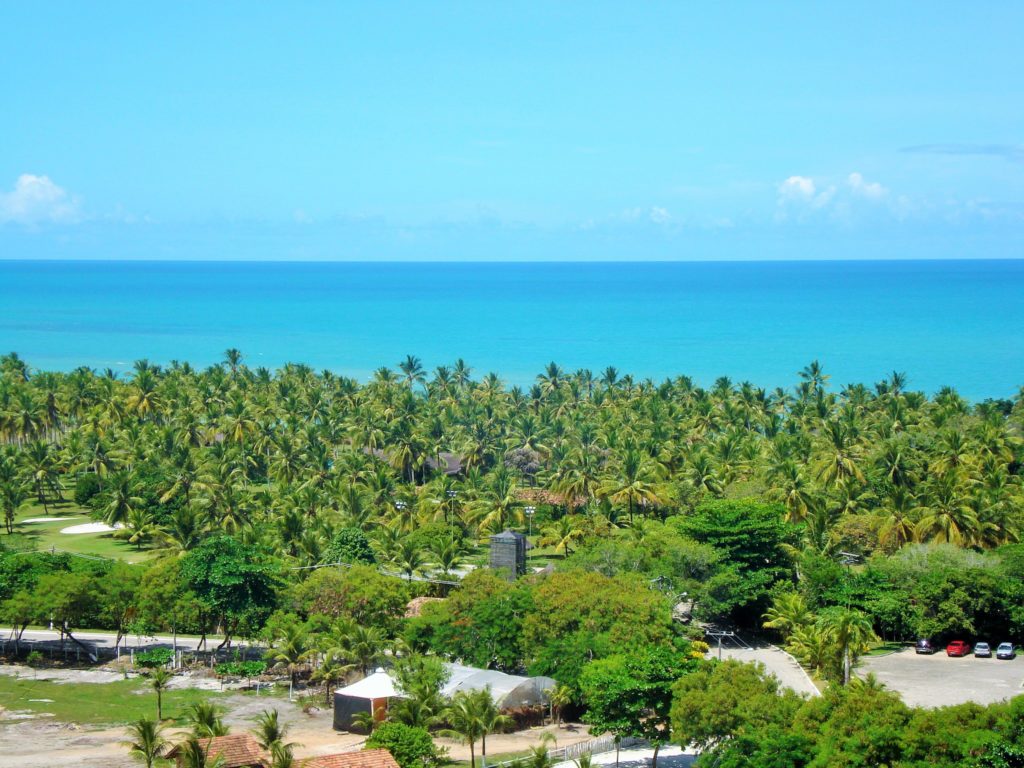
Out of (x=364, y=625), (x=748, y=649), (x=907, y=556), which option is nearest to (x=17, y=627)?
(x=364, y=625)

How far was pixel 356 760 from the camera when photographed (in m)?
33.8

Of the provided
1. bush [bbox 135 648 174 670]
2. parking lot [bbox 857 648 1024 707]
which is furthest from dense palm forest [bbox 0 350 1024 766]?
parking lot [bbox 857 648 1024 707]

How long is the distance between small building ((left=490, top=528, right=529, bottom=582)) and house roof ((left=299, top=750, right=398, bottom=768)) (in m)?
19.3

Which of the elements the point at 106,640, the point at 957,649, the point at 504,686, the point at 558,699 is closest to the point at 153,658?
the point at 106,640

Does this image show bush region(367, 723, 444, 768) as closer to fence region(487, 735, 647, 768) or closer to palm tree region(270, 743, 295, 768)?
fence region(487, 735, 647, 768)

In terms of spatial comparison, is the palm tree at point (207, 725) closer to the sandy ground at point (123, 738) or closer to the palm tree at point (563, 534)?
the sandy ground at point (123, 738)

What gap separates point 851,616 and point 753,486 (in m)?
21.7

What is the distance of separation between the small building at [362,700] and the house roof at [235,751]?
6.33 metres

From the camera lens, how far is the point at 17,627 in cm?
5381

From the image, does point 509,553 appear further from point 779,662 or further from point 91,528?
point 91,528

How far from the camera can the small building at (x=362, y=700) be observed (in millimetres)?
40812

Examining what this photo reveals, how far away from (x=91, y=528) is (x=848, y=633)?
4977cm

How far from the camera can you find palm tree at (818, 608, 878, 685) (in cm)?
4237

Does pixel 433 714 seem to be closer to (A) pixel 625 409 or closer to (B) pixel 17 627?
(B) pixel 17 627
